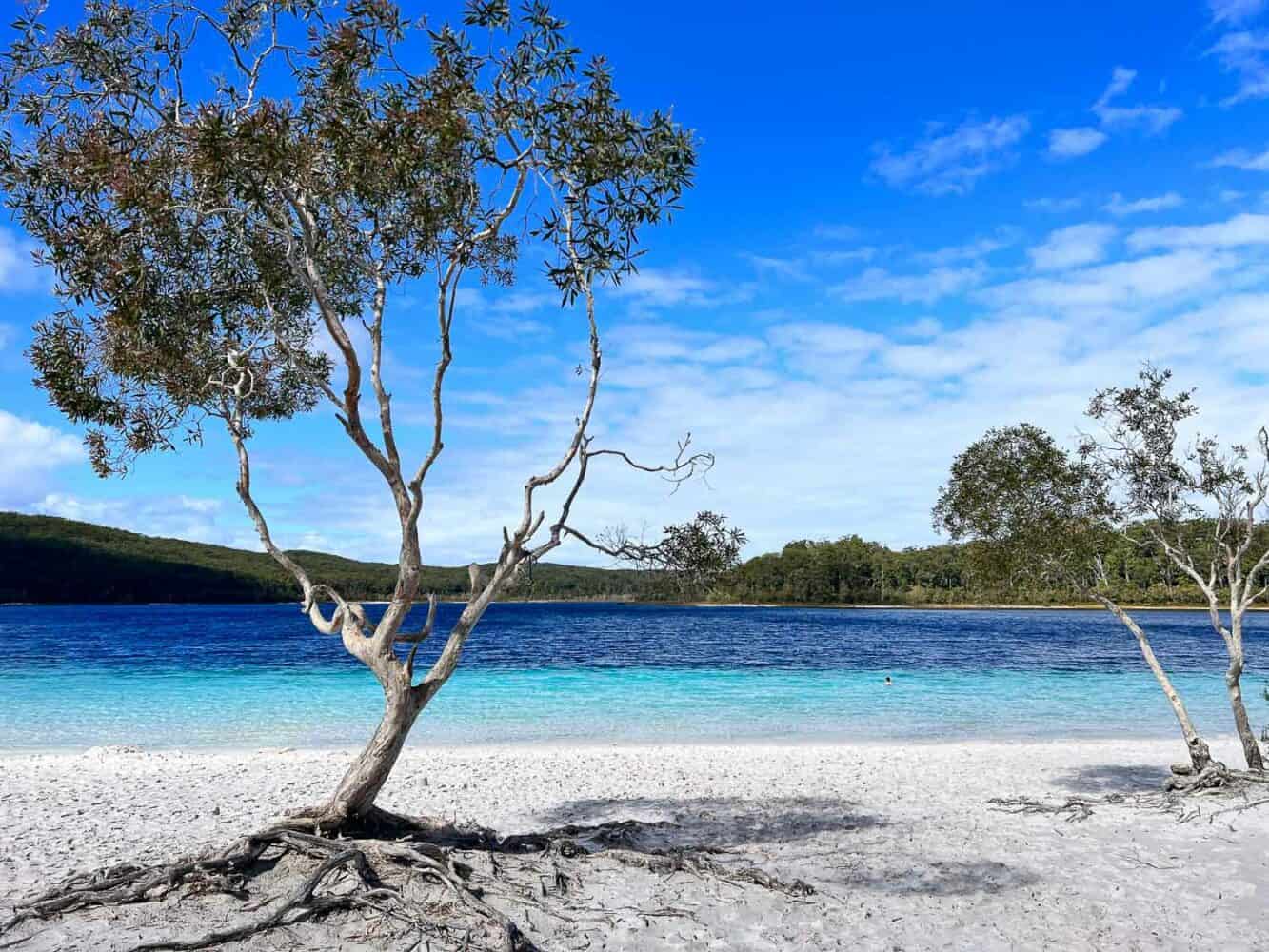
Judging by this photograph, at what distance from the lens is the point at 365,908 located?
7.45 meters

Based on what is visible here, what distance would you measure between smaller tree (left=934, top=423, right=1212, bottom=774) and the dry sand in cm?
365

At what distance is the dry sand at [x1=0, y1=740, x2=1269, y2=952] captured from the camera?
7766 millimetres

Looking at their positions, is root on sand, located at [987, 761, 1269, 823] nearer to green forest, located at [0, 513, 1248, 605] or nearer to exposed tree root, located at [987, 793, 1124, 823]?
exposed tree root, located at [987, 793, 1124, 823]

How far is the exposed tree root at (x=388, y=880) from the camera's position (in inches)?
280

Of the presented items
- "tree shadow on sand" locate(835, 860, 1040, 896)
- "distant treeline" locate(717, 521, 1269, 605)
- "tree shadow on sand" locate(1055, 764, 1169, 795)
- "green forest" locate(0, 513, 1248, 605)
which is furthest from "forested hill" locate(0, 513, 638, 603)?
"tree shadow on sand" locate(835, 860, 1040, 896)

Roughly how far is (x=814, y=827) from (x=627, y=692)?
19.5 meters

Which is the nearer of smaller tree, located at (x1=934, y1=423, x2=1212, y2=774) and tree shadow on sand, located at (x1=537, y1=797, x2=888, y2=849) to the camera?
tree shadow on sand, located at (x1=537, y1=797, x2=888, y2=849)

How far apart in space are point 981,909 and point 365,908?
5.98 metres

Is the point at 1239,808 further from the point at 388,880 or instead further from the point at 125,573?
the point at 125,573

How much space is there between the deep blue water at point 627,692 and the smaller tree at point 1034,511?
8721 millimetres

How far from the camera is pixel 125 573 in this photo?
15825 cm

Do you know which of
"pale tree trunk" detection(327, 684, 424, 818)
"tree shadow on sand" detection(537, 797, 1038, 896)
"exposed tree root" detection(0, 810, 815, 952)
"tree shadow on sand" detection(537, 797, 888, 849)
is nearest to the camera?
"exposed tree root" detection(0, 810, 815, 952)

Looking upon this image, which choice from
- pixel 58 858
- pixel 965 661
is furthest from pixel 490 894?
pixel 965 661

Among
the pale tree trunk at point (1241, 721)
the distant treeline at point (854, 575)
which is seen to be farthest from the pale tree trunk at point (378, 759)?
the distant treeline at point (854, 575)
